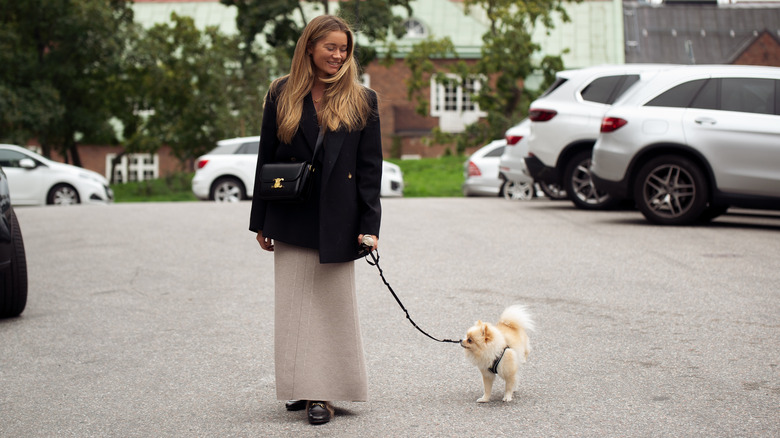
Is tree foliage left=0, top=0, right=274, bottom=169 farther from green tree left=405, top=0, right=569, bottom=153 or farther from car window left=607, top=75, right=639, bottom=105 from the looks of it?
car window left=607, top=75, right=639, bottom=105

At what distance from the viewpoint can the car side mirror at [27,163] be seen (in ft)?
77.0

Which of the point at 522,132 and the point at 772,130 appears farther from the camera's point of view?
the point at 522,132

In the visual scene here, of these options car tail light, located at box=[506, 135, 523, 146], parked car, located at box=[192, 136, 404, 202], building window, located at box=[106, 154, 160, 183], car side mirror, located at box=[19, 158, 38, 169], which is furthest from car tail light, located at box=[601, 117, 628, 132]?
building window, located at box=[106, 154, 160, 183]

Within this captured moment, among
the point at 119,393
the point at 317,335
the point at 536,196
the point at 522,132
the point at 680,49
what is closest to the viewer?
the point at 317,335

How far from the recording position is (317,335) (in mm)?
4930

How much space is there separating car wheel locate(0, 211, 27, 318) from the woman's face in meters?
3.89

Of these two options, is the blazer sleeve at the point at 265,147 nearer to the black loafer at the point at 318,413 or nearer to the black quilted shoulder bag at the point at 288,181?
the black quilted shoulder bag at the point at 288,181

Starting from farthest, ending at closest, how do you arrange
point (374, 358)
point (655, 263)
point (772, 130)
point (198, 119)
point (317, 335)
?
point (198, 119) → point (772, 130) → point (655, 263) → point (374, 358) → point (317, 335)

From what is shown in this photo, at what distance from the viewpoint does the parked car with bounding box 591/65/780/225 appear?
12.5 metres

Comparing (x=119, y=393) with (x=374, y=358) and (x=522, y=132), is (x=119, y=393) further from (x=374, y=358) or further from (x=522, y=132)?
(x=522, y=132)

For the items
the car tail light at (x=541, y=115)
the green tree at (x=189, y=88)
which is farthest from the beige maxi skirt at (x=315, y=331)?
the green tree at (x=189, y=88)

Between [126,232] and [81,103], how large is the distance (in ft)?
92.9

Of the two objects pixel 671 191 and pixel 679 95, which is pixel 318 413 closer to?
pixel 671 191

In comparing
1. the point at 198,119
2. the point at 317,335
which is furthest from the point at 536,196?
the point at 198,119
